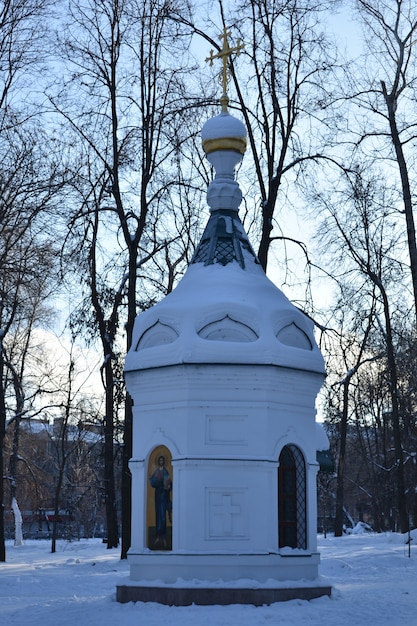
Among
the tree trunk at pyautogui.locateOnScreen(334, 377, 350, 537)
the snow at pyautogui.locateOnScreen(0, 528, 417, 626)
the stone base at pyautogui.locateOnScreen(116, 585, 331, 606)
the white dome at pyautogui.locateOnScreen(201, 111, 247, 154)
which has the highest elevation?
the white dome at pyautogui.locateOnScreen(201, 111, 247, 154)

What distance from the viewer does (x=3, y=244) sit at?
47.7 feet

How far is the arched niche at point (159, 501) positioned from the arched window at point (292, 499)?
4.20 ft

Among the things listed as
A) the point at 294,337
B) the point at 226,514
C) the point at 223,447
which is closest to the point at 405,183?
the point at 294,337

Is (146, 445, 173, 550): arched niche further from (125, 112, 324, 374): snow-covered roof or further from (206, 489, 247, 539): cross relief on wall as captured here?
(125, 112, 324, 374): snow-covered roof

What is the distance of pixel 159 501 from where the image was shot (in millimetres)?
11117

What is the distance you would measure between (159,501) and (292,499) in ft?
5.09

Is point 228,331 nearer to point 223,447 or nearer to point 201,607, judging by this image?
point 223,447

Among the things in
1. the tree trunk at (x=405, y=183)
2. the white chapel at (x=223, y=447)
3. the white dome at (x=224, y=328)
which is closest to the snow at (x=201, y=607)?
the white chapel at (x=223, y=447)

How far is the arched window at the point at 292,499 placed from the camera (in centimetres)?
1122

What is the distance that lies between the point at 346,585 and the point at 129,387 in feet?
13.5

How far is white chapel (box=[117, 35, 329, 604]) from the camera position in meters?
10.6

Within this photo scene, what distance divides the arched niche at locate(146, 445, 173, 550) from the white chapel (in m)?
0.01

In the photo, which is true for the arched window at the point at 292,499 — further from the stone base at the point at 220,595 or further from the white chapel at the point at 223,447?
the stone base at the point at 220,595

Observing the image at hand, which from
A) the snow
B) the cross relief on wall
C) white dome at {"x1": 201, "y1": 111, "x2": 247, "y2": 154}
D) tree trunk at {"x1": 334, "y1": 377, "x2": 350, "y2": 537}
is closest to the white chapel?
the cross relief on wall
